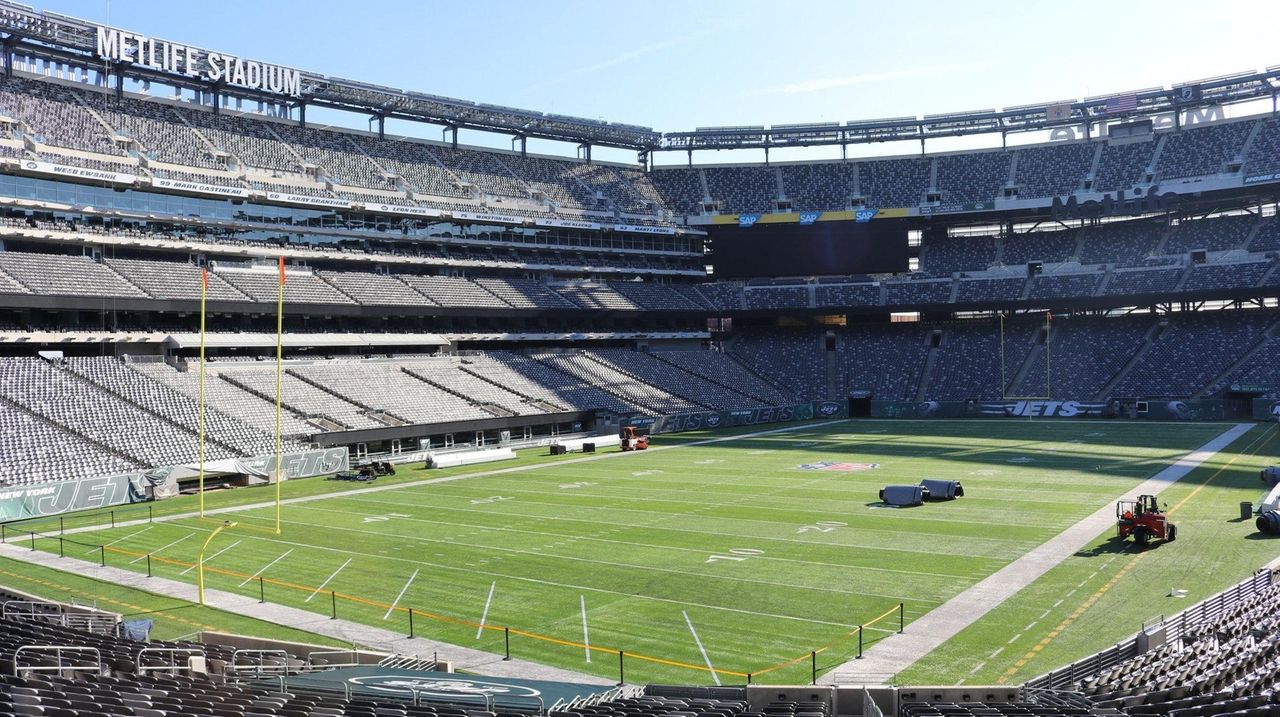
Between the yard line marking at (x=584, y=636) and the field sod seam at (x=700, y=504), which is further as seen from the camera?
the field sod seam at (x=700, y=504)

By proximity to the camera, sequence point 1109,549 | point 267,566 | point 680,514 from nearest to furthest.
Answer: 1. point 1109,549
2. point 267,566
3. point 680,514

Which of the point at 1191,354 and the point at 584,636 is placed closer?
the point at 584,636

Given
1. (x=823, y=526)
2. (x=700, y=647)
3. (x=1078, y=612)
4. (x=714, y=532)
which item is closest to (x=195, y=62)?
(x=714, y=532)

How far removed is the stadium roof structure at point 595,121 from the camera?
199 feet

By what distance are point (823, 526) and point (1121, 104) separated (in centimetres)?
6564

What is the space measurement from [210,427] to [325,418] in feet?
22.9

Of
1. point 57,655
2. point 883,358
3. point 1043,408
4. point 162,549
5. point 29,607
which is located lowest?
point 162,549

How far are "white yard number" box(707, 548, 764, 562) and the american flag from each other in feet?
227

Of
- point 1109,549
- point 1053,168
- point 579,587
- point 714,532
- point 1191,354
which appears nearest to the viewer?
point 579,587

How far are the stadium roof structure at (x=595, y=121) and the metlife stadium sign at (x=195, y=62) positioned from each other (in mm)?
202

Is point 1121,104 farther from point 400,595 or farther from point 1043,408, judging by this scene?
point 400,595

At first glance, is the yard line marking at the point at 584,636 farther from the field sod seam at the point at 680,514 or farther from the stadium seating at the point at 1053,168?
the stadium seating at the point at 1053,168

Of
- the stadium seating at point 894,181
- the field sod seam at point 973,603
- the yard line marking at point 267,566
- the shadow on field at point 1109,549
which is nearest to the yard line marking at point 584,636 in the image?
the field sod seam at point 973,603

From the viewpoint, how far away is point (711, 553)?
30234mm
